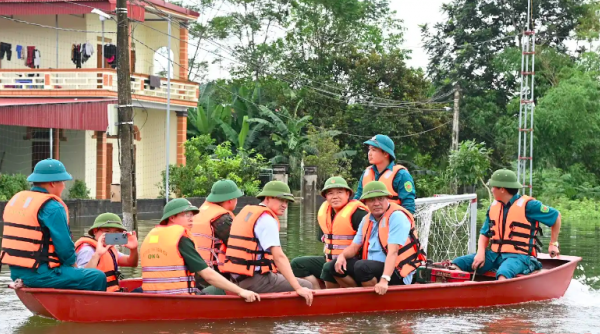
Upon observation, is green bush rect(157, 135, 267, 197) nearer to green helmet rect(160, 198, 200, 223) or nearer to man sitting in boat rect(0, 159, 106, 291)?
man sitting in boat rect(0, 159, 106, 291)

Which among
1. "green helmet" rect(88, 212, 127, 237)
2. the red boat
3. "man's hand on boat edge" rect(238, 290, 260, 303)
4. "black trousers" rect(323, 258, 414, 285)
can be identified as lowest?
the red boat

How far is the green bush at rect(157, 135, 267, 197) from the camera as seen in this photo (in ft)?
99.1

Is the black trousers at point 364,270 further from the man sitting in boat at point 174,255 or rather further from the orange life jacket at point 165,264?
the orange life jacket at point 165,264

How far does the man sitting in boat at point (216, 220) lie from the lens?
1020 cm

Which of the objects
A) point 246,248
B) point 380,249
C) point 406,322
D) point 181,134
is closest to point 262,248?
point 246,248

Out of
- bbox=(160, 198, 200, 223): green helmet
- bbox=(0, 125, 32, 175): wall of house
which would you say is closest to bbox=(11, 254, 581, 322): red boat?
bbox=(160, 198, 200, 223): green helmet

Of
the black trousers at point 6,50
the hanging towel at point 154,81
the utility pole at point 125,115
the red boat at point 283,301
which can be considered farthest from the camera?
→ the black trousers at point 6,50

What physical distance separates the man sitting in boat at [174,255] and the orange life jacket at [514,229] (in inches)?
152

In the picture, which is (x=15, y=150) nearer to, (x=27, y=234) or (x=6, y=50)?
(x=6, y=50)

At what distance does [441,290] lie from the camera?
36.6 feet

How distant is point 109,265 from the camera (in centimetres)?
992

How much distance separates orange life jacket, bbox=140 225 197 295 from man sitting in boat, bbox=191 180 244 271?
2.45ft

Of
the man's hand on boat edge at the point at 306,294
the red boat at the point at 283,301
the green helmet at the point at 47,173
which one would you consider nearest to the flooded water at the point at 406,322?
the red boat at the point at 283,301

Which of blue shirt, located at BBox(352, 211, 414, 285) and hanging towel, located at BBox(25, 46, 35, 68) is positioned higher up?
hanging towel, located at BBox(25, 46, 35, 68)
